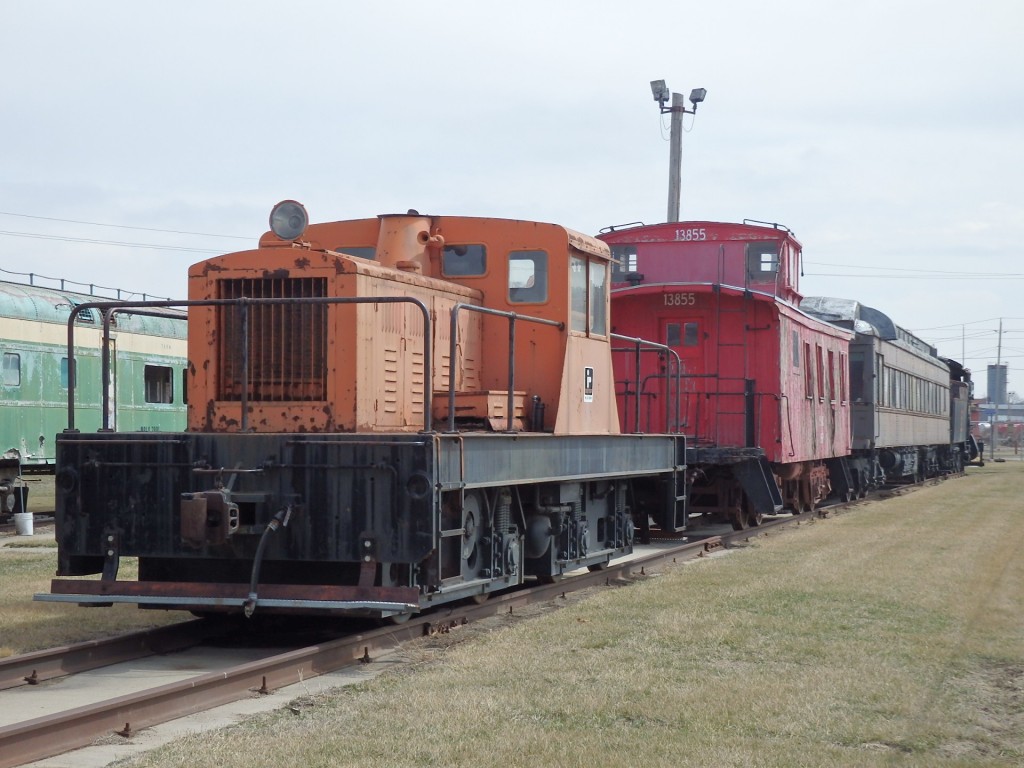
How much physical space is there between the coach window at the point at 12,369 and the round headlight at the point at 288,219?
12.3m

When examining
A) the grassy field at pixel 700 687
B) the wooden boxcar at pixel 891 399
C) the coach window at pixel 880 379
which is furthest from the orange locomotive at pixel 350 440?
the coach window at pixel 880 379

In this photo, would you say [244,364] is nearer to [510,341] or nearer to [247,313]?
[247,313]

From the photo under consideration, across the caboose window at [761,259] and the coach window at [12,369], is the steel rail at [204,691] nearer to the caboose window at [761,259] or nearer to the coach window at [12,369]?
the caboose window at [761,259]

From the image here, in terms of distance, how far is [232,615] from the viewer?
31.7 ft

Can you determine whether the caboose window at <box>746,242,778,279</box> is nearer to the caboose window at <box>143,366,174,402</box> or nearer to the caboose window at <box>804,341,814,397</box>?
the caboose window at <box>804,341,814,397</box>

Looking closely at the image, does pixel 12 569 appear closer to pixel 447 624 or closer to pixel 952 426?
pixel 447 624

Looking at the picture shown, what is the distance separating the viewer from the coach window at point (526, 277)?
10562 millimetres

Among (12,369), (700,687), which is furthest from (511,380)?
(12,369)

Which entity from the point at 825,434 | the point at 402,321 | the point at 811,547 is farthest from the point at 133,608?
the point at 825,434

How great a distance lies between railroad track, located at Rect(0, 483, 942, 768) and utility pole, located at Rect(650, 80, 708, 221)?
52.7 ft

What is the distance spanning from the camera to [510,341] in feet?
31.0

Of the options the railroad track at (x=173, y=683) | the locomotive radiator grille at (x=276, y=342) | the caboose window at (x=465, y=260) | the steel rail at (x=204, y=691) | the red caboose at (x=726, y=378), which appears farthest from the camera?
the red caboose at (x=726, y=378)

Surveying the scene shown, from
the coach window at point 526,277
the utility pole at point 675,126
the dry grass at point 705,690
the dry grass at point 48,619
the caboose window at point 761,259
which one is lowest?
the dry grass at point 48,619

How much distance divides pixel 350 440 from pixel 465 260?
2.82 m
